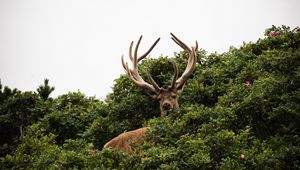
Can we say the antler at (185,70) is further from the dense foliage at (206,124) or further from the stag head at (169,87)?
the dense foliage at (206,124)

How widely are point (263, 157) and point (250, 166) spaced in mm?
211

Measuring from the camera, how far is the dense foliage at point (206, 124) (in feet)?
19.4

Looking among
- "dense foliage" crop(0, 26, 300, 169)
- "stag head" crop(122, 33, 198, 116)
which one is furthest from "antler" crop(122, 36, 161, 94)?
A: "dense foliage" crop(0, 26, 300, 169)

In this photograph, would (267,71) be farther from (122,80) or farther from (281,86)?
(122,80)

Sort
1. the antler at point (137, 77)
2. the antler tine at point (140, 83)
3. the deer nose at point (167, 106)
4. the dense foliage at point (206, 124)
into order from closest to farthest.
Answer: the dense foliage at point (206, 124)
the deer nose at point (167, 106)
the antler at point (137, 77)
the antler tine at point (140, 83)

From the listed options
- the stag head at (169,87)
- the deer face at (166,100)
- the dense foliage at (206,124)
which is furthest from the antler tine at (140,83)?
the dense foliage at (206,124)

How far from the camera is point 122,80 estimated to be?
37.1 feet

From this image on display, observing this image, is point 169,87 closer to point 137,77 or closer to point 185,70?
point 185,70

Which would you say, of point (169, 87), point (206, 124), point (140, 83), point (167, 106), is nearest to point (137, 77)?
point (140, 83)

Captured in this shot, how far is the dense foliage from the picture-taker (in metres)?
5.93

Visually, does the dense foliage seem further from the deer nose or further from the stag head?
the deer nose

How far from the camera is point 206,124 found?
6.64 metres

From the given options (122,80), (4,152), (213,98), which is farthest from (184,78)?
(4,152)

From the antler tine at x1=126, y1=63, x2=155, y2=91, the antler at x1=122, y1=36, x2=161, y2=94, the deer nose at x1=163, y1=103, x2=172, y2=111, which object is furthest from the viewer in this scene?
the antler tine at x1=126, y1=63, x2=155, y2=91
